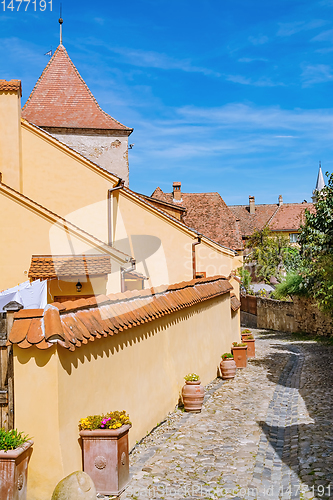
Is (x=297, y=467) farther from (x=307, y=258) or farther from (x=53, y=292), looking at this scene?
(x=307, y=258)

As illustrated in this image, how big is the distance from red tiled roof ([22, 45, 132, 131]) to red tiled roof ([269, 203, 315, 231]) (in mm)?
43092

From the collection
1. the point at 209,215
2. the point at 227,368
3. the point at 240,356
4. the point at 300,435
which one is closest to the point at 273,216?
the point at 209,215

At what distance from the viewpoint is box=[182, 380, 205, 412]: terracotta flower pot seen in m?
9.88

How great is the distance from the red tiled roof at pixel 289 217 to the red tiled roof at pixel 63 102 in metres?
43.1

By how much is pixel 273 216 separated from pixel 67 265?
55850 mm

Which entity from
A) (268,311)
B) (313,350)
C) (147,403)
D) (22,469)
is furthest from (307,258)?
(22,469)

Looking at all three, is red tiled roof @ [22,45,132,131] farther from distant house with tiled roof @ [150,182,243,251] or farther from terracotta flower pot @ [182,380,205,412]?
terracotta flower pot @ [182,380,205,412]

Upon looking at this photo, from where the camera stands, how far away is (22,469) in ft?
15.5

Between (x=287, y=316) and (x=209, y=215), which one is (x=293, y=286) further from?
(x=209, y=215)

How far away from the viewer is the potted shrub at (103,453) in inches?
214

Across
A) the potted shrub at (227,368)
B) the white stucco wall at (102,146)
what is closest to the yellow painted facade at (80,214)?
the potted shrub at (227,368)

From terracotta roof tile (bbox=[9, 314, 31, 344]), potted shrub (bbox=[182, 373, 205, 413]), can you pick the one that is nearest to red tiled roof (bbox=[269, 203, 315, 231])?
potted shrub (bbox=[182, 373, 205, 413])

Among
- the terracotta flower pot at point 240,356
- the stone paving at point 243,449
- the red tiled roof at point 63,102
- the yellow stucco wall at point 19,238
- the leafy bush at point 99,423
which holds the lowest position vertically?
the terracotta flower pot at point 240,356

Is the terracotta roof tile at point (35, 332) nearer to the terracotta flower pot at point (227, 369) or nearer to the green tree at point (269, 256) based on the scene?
the terracotta flower pot at point (227, 369)
